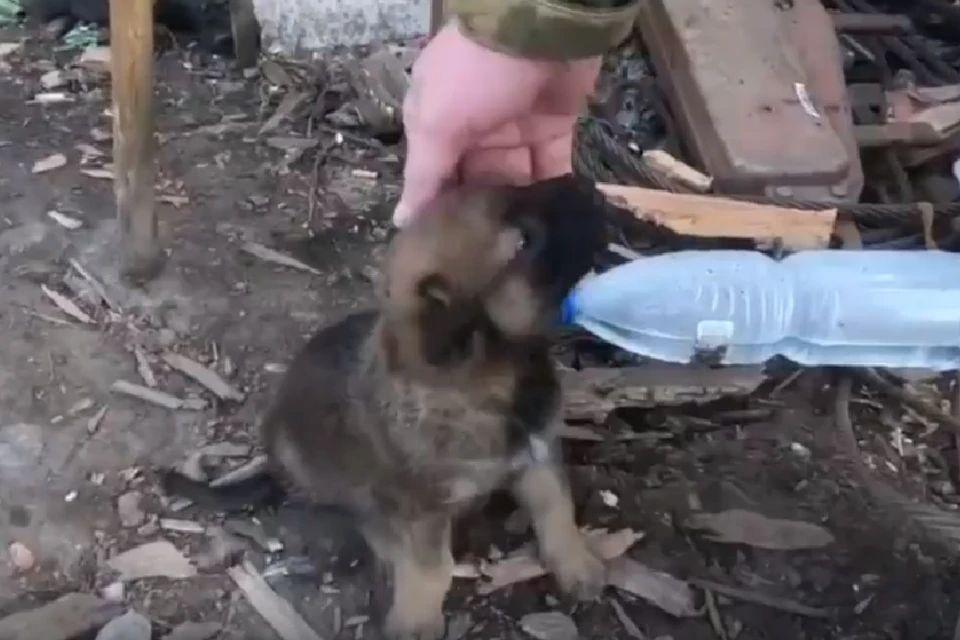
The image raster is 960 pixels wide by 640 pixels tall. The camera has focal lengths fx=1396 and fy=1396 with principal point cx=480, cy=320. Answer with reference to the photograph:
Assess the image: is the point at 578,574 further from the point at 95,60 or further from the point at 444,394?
the point at 95,60

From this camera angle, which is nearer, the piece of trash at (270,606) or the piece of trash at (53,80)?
the piece of trash at (270,606)

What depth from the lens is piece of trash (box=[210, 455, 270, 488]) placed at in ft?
8.80

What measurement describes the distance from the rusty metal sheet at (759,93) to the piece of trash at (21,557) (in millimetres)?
1821

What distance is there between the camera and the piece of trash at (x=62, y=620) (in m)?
2.39

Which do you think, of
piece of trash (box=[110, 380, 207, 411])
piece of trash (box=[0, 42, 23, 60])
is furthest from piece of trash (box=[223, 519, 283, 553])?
piece of trash (box=[0, 42, 23, 60])

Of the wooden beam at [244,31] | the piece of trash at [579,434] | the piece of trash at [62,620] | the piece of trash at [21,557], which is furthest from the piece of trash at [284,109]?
the piece of trash at [62,620]

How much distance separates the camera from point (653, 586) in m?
2.52

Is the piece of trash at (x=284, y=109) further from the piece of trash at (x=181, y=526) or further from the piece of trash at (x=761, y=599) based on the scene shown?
the piece of trash at (x=761, y=599)

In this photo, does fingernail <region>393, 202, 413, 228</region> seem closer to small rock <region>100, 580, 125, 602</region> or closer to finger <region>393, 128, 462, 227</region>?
finger <region>393, 128, 462, 227</region>

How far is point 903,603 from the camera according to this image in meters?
2.49

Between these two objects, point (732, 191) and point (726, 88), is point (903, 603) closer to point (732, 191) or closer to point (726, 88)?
Answer: point (732, 191)

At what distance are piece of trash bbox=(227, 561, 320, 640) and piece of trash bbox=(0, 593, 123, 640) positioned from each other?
221 millimetres

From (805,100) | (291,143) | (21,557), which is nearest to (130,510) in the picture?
(21,557)

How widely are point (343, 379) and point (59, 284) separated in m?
1.13
